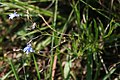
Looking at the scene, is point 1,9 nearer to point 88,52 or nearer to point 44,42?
point 44,42

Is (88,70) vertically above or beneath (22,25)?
beneath

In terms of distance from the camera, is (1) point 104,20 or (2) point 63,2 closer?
(1) point 104,20

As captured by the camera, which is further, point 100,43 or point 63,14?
point 63,14

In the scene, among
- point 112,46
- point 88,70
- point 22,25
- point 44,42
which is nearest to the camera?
point 88,70

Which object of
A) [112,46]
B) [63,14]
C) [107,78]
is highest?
[63,14]

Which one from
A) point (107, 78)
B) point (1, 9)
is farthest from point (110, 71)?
point (1, 9)

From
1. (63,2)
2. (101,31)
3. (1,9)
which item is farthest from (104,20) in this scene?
(1,9)

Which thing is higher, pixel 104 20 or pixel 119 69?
pixel 104 20

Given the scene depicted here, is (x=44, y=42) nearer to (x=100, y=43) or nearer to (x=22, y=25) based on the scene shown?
(x=22, y=25)

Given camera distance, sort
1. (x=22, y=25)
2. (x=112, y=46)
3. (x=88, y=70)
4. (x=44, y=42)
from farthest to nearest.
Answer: (x=22, y=25)
(x=44, y=42)
(x=112, y=46)
(x=88, y=70)
